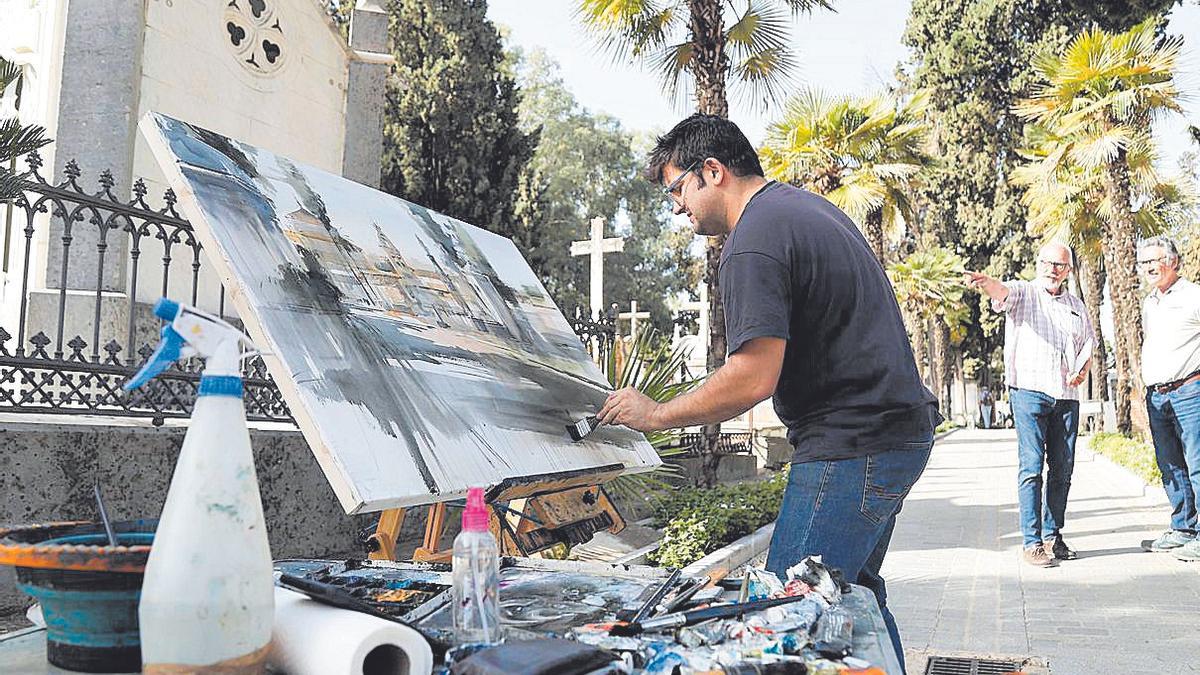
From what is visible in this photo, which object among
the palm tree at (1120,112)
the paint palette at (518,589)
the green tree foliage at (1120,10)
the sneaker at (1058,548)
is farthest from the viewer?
the green tree foliage at (1120,10)

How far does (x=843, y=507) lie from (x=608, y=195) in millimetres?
38259

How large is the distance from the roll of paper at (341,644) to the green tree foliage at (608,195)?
33102 millimetres

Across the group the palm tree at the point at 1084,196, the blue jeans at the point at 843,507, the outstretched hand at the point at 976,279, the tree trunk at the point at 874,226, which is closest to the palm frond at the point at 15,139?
the blue jeans at the point at 843,507

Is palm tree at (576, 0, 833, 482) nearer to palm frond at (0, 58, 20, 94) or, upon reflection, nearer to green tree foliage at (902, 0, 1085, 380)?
palm frond at (0, 58, 20, 94)

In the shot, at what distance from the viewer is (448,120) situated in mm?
20438

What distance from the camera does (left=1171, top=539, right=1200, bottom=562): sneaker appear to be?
6691 millimetres

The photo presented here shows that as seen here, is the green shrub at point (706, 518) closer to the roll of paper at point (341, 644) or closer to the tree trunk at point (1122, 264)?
the roll of paper at point (341, 644)

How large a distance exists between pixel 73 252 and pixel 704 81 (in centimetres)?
559

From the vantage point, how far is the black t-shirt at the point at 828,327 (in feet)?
8.11

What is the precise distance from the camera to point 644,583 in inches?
92.6

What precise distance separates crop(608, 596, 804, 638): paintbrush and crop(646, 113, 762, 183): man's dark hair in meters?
1.39

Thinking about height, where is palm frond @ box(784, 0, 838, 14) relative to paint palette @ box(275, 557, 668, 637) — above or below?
above

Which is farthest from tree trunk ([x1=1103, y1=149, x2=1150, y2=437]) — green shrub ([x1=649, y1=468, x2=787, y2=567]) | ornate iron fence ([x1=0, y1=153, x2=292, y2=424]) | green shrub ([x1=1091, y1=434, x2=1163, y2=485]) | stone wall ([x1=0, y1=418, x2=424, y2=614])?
ornate iron fence ([x1=0, y1=153, x2=292, y2=424])

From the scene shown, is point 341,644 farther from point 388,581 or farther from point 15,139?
point 15,139
